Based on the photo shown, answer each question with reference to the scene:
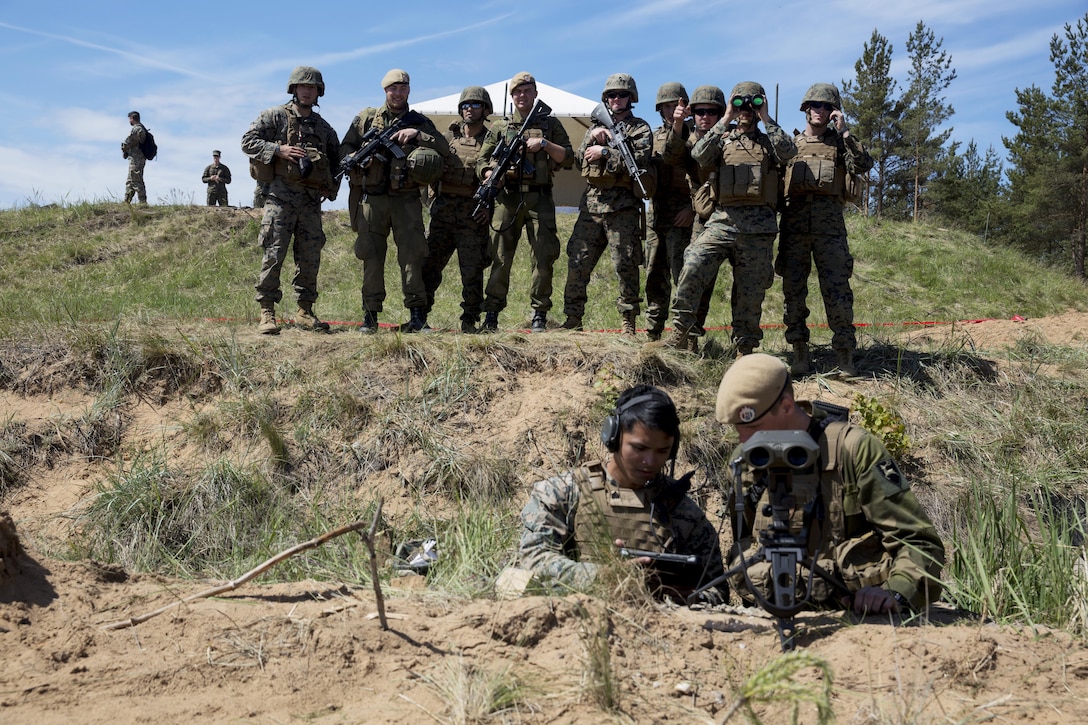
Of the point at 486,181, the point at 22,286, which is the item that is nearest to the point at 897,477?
the point at 486,181

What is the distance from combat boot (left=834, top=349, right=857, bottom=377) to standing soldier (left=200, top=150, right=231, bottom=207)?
54.5 feet

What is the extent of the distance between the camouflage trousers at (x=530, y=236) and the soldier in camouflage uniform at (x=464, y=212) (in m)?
0.27

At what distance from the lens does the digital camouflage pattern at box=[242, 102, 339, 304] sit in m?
7.30

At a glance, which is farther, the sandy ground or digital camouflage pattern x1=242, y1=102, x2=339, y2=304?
digital camouflage pattern x1=242, y1=102, x2=339, y2=304

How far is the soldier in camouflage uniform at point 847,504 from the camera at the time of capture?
126 inches

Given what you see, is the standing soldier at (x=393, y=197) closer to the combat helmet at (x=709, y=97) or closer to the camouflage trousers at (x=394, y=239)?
the camouflage trousers at (x=394, y=239)

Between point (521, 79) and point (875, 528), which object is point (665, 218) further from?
point (875, 528)

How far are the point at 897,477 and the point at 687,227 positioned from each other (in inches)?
167

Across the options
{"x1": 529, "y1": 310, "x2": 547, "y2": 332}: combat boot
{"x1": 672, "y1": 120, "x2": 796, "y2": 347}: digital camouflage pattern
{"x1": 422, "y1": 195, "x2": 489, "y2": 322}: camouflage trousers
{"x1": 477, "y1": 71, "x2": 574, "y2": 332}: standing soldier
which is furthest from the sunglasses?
{"x1": 422, "y1": 195, "x2": 489, "y2": 322}: camouflage trousers

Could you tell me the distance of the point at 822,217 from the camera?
22.6 feet

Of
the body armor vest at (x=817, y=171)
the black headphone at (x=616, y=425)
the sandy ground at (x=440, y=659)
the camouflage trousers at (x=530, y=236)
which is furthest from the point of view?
the camouflage trousers at (x=530, y=236)

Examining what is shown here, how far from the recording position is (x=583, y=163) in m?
7.30

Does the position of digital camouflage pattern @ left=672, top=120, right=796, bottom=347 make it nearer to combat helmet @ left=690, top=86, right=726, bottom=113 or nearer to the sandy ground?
combat helmet @ left=690, top=86, right=726, bottom=113

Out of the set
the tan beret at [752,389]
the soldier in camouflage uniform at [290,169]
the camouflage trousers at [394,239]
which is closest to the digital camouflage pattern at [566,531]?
the tan beret at [752,389]
